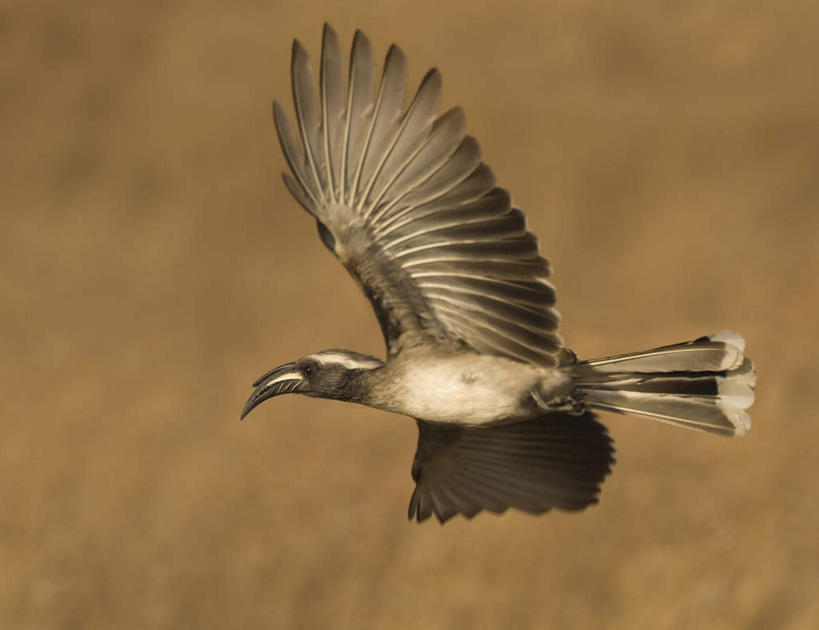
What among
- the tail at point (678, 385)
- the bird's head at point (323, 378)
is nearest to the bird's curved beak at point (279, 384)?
the bird's head at point (323, 378)

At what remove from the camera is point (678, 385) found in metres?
4.32

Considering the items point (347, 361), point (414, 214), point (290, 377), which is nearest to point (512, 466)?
point (347, 361)

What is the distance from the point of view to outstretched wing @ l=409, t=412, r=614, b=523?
4.66 meters

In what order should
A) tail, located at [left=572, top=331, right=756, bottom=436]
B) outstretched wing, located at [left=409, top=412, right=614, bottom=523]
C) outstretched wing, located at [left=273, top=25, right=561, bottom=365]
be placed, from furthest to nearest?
outstretched wing, located at [left=409, top=412, right=614, bottom=523] → tail, located at [left=572, top=331, right=756, bottom=436] → outstretched wing, located at [left=273, top=25, right=561, bottom=365]

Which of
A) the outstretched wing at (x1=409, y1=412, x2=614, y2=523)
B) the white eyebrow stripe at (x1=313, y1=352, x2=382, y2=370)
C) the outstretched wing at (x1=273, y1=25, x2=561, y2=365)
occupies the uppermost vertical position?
the outstretched wing at (x1=273, y1=25, x2=561, y2=365)

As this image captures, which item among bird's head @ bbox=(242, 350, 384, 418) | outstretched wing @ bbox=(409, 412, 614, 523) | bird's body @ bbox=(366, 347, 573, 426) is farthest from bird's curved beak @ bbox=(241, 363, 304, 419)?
outstretched wing @ bbox=(409, 412, 614, 523)

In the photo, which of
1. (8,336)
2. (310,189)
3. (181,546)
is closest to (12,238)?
(8,336)

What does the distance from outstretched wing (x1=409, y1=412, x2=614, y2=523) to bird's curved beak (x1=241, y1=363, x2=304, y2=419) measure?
69 cm

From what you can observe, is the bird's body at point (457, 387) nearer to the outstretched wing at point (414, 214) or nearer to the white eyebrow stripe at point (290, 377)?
the outstretched wing at point (414, 214)

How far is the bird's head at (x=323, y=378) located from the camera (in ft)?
13.5

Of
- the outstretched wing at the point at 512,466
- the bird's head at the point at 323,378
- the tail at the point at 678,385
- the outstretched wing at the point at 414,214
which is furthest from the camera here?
the outstretched wing at the point at 512,466

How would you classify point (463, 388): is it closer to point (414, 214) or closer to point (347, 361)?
point (347, 361)

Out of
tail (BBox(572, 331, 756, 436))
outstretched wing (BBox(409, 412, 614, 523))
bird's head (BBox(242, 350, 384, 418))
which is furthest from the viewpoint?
outstretched wing (BBox(409, 412, 614, 523))

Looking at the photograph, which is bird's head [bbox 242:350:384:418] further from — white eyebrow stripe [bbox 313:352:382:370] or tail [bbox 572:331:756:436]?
tail [bbox 572:331:756:436]
